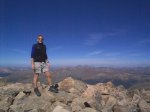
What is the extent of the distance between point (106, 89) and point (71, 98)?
922 cm

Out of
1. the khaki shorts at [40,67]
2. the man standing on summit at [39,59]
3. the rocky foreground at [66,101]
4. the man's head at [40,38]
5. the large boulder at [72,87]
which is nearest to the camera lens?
the rocky foreground at [66,101]

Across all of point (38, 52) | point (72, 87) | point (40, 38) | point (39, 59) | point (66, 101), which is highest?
point (40, 38)

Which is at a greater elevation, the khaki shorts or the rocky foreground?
the khaki shorts

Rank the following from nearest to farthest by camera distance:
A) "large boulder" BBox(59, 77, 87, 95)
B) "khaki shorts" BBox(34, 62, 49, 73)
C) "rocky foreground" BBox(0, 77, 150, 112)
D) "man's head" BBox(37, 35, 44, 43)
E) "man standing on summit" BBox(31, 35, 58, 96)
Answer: "rocky foreground" BBox(0, 77, 150, 112) → "man's head" BBox(37, 35, 44, 43) → "man standing on summit" BBox(31, 35, 58, 96) → "khaki shorts" BBox(34, 62, 49, 73) → "large boulder" BBox(59, 77, 87, 95)

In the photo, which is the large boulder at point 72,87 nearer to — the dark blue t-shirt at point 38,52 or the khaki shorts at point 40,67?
the khaki shorts at point 40,67

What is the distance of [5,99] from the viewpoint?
67.4 feet

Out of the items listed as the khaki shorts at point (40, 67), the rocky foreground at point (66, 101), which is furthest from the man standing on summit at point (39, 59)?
the rocky foreground at point (66, 101)

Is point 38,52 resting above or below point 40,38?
below

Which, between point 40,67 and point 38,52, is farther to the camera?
point 40,67

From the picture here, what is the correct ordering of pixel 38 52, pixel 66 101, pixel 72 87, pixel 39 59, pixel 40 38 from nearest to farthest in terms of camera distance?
pixel 40 38, pixel 38 52, pixel 39 59, pixel 66 101, pixel 72 87

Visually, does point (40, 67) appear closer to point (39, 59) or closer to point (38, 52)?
point (39, 59)

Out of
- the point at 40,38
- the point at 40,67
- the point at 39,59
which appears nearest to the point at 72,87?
the point at 40,67

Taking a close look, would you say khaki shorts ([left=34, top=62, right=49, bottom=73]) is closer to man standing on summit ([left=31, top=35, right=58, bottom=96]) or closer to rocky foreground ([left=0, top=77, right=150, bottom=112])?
man standing on summit ([left=31, top=35, right=58, bottom=96])

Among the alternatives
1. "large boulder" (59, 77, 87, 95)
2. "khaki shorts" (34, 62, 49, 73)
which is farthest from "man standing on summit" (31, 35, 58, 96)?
"large boulder" (59, 77, 87, 95)
